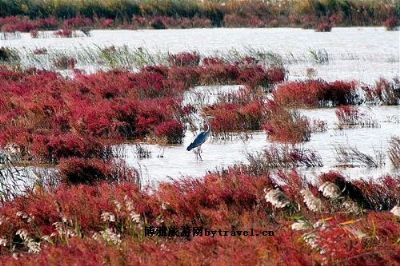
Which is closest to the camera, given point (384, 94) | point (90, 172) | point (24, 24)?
point (90, 172)

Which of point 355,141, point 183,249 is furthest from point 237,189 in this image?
point 355,141

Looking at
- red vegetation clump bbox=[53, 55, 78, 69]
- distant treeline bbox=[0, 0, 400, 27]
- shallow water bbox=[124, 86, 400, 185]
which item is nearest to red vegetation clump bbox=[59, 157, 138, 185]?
shallow water bbox=[124, 86, 400, 185]

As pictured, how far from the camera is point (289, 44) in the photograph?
1151 inches

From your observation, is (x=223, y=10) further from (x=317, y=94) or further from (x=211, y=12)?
(x=317, y=94)

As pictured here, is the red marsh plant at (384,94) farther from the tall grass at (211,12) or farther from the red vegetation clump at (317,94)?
the tall grass at (211,12)

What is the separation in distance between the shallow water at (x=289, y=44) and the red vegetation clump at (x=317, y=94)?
3110 millimetres

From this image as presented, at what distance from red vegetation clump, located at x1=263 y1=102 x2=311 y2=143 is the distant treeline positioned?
2234 centimetres

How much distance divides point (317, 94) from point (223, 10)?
2329 cm

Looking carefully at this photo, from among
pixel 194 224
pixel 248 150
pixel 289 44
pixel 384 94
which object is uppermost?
pixel 194 224

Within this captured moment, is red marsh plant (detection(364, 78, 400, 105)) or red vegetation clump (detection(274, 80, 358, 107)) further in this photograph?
red marsh plant (detection(364, 78, 400, 105))

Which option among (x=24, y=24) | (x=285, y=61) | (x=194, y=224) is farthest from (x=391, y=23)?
(x=194, y=224)

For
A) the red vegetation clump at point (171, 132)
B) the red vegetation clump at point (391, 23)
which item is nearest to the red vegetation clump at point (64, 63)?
the red vegetation clump at point (171, 132)

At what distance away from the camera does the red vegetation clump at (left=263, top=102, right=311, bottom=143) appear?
13.4 metres

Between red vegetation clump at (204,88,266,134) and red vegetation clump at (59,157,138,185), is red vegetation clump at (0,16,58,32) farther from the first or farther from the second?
red vegetation clump at (59,157,138,185)
